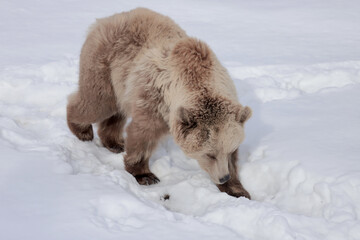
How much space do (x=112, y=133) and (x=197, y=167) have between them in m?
1.26

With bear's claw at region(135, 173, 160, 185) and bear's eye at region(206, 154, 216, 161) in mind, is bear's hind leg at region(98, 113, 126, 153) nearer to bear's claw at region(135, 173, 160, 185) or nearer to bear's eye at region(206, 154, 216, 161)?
bear's claw at region(135, 173, 160, 185)

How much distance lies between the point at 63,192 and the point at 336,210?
81.8 inches

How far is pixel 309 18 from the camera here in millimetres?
12406

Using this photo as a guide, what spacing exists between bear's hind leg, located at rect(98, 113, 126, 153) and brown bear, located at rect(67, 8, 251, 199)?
7 cm

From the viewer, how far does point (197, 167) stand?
4.37 metres

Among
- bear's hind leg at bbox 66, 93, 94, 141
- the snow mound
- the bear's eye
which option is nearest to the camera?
the bear's eye

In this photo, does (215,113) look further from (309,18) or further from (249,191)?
(309,18)

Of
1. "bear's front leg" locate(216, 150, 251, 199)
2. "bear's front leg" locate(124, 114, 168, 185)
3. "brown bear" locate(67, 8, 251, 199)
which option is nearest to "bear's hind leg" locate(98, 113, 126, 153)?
"brown bear" locate(67, 8, 251, 199)

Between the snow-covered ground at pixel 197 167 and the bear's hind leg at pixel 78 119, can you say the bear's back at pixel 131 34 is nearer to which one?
the bear's hind leg at pixel 78 119

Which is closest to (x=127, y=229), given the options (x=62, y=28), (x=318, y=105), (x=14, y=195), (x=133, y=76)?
(x=14, y=195)

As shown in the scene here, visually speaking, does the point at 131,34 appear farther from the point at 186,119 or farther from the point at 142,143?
the point at 186,119

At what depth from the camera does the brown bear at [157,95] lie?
3.34m

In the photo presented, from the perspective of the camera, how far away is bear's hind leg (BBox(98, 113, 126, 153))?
494 centimetres

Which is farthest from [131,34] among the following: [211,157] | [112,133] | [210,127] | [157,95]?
[211,157]
